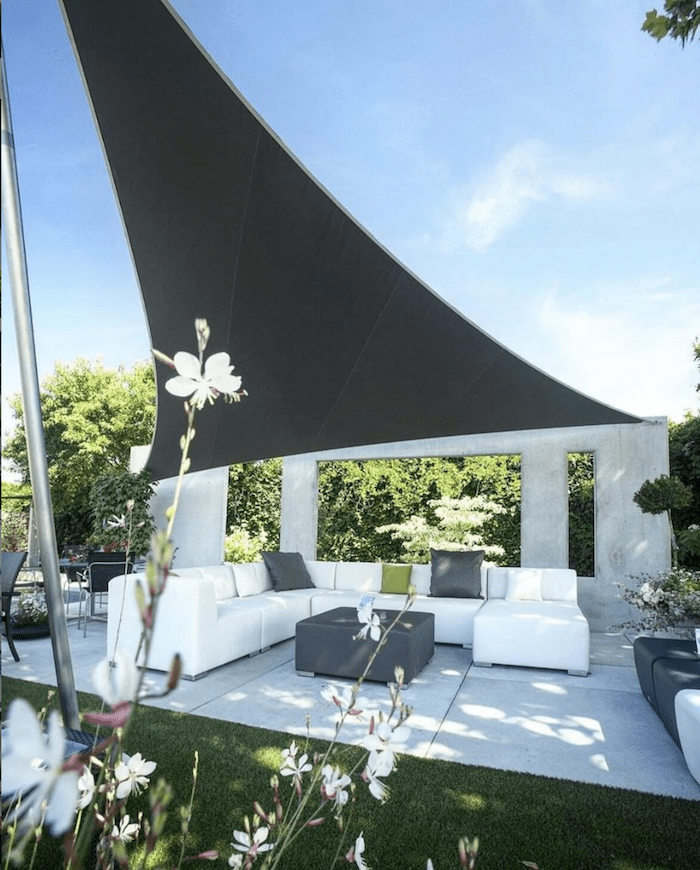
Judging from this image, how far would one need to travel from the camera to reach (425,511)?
943cm

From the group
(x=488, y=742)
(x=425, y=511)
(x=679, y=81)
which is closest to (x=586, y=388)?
(x=425, y=511)

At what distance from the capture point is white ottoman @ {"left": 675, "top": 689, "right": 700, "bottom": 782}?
2.68m

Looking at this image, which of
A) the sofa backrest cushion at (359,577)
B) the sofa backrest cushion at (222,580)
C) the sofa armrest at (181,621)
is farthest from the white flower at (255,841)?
the sofa backrest cushion at (359,577)

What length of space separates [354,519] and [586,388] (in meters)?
4.96

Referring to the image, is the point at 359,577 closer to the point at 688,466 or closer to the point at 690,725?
the point at 688,466

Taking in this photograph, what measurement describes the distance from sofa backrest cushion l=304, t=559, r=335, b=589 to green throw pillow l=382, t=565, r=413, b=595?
0.71 metres

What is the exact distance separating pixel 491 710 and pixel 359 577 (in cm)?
330

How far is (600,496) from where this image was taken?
7.08 meters

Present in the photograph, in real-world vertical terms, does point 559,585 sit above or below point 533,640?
above

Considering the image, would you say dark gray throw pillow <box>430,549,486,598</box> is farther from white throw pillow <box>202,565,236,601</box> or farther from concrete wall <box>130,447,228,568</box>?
concrete wall <box>130,447,228,568</box>

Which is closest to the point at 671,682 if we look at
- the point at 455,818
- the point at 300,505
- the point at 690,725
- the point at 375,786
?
the point at 690,725

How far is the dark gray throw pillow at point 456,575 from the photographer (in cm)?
630

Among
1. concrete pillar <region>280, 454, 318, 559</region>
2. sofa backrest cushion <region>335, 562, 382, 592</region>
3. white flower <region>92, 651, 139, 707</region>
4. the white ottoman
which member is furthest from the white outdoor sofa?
white flower <region>92, 651, 139, 707</region>

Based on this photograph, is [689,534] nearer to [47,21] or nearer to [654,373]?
[654,373]
